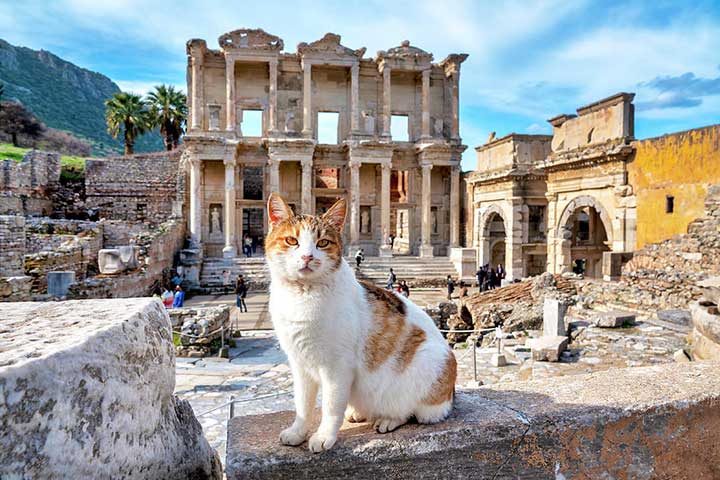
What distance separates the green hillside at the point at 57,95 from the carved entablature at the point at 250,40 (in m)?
→ 46.6

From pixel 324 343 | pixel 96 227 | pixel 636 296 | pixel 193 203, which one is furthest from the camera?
pixel 193 203

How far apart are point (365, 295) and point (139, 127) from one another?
148 feet

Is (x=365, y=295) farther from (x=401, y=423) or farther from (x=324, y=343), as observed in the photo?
(x=401, y=423)

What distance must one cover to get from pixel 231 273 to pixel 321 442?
23.4m

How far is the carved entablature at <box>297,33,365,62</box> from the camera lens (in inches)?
1137

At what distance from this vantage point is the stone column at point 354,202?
28109 mm

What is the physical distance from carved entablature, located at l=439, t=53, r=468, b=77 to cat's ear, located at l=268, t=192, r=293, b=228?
31501 millimetres

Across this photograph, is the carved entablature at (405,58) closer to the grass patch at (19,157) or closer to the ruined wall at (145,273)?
the ruined wall at (145,273)

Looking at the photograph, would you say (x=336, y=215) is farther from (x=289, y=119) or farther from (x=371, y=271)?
(x=289, y=119)

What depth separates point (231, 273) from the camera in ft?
80.1

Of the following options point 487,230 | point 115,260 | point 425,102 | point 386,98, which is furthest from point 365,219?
point 115,260

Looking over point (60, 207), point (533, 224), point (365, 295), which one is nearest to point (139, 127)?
point (60, 207)

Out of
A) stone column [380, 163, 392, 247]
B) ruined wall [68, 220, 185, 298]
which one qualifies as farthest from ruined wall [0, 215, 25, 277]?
stone column [380, 163, 392, 247]

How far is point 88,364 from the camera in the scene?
1463 mm
